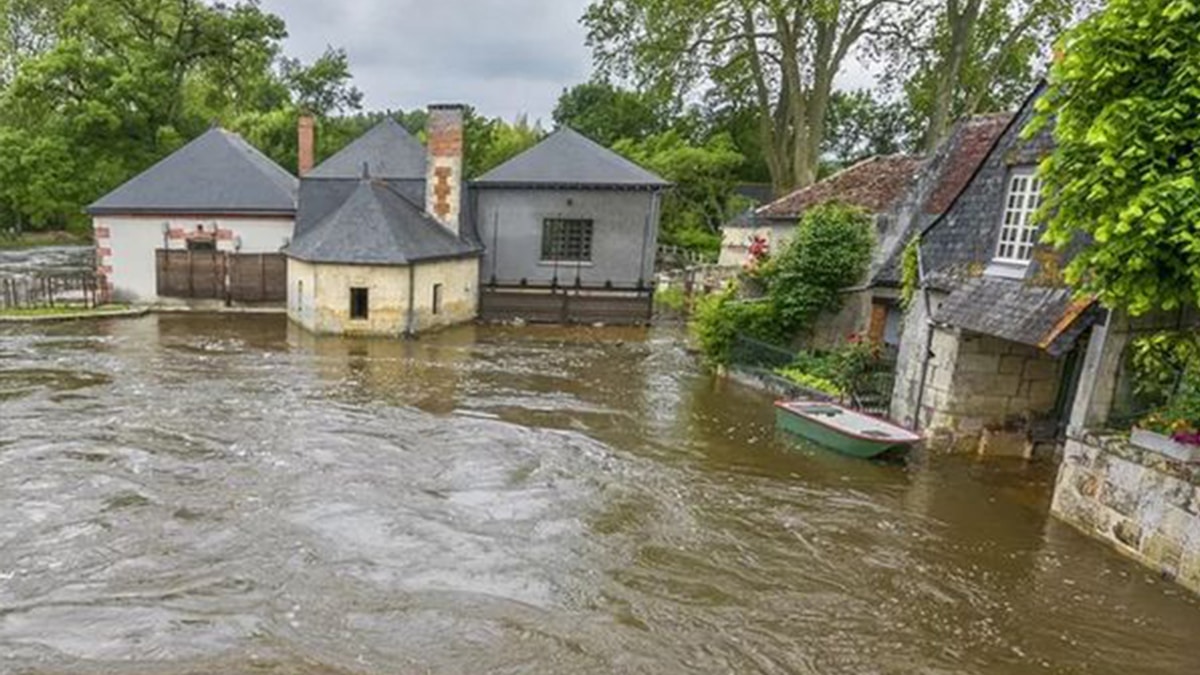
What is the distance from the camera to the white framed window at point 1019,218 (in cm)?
1201

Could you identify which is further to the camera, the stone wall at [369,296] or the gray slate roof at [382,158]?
the gray slate roof at [382,158]

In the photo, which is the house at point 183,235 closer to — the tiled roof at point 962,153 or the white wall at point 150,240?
the white wall at point 150,240

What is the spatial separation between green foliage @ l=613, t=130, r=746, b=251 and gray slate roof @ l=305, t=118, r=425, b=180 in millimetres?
15364

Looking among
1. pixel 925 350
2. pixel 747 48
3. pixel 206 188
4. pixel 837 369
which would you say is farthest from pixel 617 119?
pixel 925 350

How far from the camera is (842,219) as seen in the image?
17.5 m

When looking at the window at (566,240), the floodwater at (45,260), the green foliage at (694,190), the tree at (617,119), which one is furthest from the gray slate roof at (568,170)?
the tree at (617,119)

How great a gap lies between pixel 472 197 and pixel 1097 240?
2286 cm

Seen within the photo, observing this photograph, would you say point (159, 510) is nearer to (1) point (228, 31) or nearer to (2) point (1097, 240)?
(2) point (1097, 240)

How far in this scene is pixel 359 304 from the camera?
22.4 meters

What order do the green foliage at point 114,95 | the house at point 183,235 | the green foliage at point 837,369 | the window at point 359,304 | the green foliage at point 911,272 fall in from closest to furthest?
the green foliage at point 911,272 → the green foliage at point 837,369 → the window at point 359,304 → the house at point 183,235 → the green foliage at point 114,95

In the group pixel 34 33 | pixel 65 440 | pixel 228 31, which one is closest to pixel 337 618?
pixel 65 440

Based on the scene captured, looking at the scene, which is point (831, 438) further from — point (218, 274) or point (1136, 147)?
point (218, 274)

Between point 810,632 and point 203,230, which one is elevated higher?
point 203,230

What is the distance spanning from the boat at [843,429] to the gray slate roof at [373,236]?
520 inches
